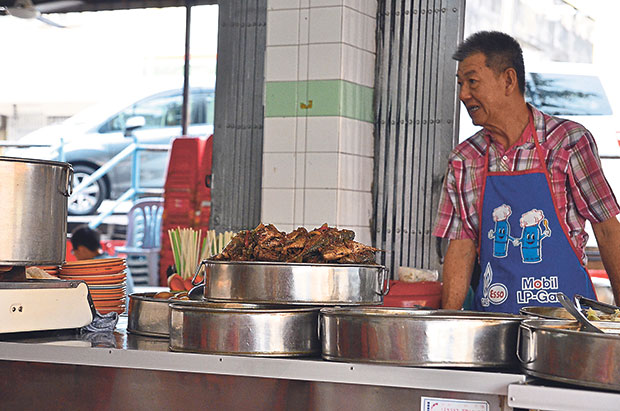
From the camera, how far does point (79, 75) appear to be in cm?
944

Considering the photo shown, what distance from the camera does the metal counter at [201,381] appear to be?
1637 millimetres

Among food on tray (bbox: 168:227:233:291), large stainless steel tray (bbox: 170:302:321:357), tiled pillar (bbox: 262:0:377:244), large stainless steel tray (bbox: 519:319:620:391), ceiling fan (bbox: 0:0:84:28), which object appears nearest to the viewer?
large stainless steel tray (bbox: 519:319:620:391)

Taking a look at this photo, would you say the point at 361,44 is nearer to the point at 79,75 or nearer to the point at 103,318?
the point at 103,318

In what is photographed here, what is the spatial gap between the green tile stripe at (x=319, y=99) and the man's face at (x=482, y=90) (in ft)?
2.99

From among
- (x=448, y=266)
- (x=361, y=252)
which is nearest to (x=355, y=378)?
(x=361, y=252)

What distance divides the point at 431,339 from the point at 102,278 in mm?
1353

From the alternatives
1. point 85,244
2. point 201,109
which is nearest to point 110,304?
point 85,244

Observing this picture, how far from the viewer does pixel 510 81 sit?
308cm

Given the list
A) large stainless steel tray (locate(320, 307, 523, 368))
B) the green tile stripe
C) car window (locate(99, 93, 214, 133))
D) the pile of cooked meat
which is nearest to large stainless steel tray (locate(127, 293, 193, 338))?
the pile of cooked meat

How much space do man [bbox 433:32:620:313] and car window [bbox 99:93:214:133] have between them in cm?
624

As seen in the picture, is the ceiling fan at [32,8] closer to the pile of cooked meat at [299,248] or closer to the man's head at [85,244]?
the man's head at [85,244]

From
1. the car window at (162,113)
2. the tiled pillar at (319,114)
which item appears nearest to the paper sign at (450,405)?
the tiled pillar at (319,114)

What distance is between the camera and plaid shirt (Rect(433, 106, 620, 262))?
2.94 meters

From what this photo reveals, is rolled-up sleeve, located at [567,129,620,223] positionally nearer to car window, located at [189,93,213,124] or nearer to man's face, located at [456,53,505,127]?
man's face, located at [456,53,505,127]
